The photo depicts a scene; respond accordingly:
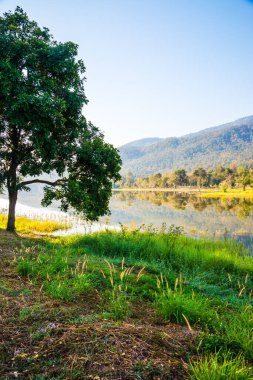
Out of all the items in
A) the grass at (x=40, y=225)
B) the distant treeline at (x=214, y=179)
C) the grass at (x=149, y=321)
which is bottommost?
the grass at (x=40, y=225)

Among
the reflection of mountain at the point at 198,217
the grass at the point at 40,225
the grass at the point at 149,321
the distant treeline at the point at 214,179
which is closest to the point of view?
the grass at the point at 149,321

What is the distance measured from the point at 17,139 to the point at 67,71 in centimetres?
479

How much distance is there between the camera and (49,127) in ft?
50.0

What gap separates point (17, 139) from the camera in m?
17.2

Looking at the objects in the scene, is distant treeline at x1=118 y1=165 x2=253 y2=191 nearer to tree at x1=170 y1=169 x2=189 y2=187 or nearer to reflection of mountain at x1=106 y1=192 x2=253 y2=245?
tree at x1=170 y1=169 x2=189 y2=187

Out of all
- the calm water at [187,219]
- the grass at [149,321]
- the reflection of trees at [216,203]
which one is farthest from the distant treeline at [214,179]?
the grass at [149,321]

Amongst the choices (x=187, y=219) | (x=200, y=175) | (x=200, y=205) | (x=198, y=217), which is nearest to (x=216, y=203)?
(x=200, y=205)

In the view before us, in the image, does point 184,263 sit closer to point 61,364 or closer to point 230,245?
point 230,245

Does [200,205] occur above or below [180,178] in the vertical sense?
below

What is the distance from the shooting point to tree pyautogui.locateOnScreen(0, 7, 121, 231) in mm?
14281

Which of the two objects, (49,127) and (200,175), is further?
(200,175)

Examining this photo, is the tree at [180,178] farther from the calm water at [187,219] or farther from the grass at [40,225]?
the grass at [40,225]

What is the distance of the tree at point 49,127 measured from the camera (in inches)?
562

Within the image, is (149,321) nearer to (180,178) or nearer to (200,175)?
(200,175)
